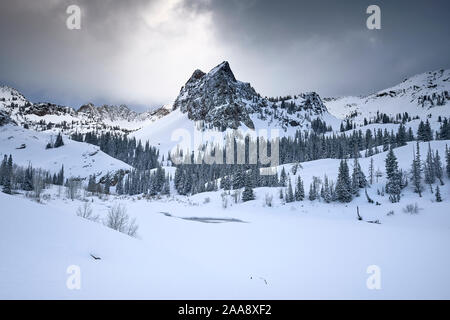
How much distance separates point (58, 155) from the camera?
119250mm

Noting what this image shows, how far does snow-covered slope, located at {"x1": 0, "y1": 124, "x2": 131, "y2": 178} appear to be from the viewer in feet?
354

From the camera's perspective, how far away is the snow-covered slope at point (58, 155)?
108000 mm

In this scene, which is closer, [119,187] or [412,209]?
[412,209]

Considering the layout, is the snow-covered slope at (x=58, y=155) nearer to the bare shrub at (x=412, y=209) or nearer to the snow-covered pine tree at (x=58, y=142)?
the snow-covered pine tree at (x=58, y=142)

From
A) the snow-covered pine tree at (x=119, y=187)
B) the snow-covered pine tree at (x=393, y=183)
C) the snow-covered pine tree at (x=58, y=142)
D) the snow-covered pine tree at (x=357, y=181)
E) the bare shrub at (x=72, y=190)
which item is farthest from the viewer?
the snow-covered pine tree at (x=58, y=142)

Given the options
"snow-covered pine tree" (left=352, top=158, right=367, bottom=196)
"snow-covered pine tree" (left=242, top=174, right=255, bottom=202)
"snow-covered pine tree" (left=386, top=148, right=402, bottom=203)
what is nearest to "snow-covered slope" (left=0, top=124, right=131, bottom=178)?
"snow-covered pine tree" (left=242, top=174, right=255, bottom=202)

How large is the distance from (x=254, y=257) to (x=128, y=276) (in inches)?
413

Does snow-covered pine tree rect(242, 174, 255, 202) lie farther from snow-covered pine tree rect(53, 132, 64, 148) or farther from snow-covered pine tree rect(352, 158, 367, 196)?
snow-covered pine tree rect(53, 132, 64, 148)

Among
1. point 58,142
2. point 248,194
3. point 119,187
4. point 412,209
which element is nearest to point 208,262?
point 412,209

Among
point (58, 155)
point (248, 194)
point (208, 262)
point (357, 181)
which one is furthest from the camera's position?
point (58, 155)

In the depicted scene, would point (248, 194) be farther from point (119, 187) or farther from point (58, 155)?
point (58, 155)

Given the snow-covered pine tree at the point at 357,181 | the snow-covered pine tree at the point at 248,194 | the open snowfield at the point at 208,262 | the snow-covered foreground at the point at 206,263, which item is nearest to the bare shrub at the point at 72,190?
the snow-covered pine tree at the point at 248,194
